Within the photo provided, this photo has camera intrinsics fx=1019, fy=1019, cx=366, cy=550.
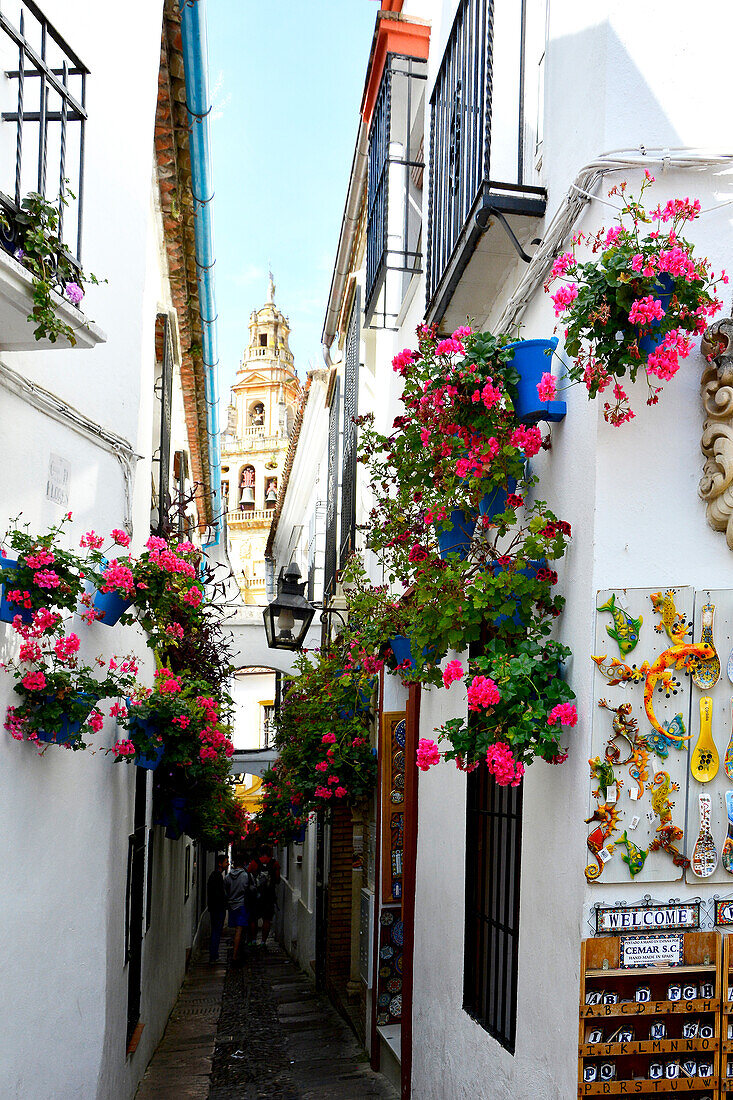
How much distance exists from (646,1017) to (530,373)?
2.31 m

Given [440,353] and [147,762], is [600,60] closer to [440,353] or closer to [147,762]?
[440,353]

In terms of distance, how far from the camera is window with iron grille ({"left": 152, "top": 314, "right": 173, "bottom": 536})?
29.3 ft

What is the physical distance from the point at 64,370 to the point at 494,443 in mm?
2493

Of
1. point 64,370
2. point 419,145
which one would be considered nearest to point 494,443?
point 64,370

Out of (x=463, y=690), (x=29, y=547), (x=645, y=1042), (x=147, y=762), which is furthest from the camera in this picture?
(x=147, y=762)

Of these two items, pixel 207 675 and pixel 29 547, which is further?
pixel 207 675

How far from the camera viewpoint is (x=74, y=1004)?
5348 millimetres

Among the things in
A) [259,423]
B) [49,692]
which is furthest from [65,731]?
[259,423]

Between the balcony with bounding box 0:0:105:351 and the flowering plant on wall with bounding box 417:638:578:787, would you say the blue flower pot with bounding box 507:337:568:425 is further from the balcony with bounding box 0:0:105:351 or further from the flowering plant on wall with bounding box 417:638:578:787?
the balcony with bounding box 0:0:105:351

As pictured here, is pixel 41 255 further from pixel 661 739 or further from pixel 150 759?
pixel 150 759

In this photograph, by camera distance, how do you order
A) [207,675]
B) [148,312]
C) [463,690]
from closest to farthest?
1. [463,690]
2. [148,312]
3. [207,675]

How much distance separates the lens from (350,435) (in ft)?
38.5

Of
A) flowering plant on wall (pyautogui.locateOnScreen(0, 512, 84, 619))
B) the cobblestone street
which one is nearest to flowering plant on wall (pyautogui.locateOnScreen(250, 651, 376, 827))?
the cobblestone street

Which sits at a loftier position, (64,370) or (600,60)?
(600,60)
